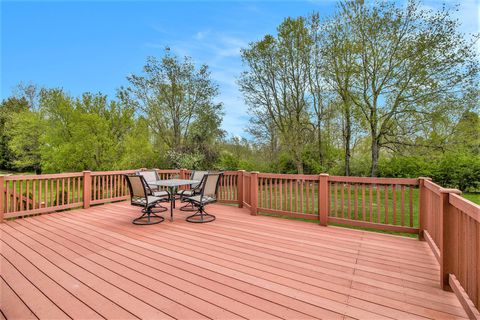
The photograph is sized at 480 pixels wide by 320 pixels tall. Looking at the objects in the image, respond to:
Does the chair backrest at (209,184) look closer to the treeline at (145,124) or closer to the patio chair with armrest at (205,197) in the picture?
the patio chair with armrest at (205,197)

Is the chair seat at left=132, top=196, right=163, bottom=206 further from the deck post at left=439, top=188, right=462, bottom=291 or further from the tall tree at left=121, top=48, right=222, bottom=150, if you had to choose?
the tall tree at left=121, top=48, right=222, bottom=150

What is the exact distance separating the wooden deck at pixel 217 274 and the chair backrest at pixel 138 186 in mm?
662

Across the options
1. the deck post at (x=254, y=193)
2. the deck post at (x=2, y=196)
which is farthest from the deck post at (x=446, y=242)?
the deck post at (x=2, y=196)

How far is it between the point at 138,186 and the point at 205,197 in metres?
1.32

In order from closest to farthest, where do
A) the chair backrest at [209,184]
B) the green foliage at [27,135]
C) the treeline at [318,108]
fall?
the chair backrest at [209,184] → the treeline at [318,108] → the green foliage at [27,135]

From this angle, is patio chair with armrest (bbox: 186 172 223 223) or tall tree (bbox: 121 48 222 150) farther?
tall tree (bbox: 121 48 222 150)

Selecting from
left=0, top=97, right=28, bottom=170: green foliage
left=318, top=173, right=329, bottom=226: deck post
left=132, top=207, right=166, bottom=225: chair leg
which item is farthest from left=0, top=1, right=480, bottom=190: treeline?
left=0, top=97, right=28, bottom=170: green foliage

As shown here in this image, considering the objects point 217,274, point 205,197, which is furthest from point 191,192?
point 217,274

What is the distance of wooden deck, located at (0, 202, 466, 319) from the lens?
1908mm

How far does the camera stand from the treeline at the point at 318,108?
8.57 metres

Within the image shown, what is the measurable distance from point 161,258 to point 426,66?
408 inches

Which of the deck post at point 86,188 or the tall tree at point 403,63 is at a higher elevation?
the tall tree at point 403,63

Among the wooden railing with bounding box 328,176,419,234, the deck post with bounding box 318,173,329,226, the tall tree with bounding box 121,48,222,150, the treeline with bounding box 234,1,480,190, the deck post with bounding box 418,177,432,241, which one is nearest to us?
the deck post with bounding box 418,177,432,241

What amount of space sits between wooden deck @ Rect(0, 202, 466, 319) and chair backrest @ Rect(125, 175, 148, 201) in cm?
66
